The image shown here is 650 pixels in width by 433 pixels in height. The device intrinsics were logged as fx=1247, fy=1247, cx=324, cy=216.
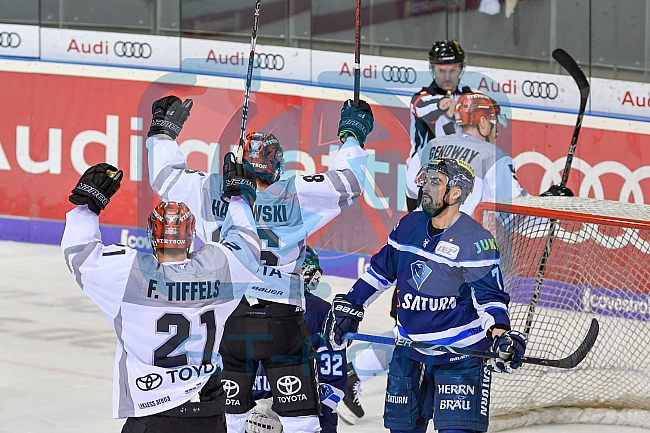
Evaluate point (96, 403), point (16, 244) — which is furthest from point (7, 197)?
point (96, 403)

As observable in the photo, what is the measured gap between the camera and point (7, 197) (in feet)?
29.8

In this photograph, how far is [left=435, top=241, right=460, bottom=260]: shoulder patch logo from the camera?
3945 mm

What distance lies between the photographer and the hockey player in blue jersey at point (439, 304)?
3.92 meters

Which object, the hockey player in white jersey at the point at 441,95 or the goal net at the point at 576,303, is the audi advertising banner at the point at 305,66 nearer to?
the hockey player in white jersey at the point at 441,95

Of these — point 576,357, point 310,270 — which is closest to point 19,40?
point 310,270

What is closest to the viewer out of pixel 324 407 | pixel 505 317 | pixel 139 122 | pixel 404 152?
pixel 505 317

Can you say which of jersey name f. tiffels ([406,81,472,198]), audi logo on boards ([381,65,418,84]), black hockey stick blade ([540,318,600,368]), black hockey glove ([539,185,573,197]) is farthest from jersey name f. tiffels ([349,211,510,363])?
audi logo on boards ([381,65,418,84])

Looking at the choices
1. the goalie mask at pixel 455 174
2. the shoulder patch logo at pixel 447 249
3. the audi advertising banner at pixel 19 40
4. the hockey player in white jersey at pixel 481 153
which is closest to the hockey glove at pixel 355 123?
the goalie mask at pixel 455 174

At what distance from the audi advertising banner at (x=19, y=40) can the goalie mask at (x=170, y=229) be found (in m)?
5.77

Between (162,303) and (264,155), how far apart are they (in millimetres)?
1022

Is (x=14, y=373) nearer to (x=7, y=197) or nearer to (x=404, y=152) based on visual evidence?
(x=404, y=152)

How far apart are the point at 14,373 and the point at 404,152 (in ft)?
9.20

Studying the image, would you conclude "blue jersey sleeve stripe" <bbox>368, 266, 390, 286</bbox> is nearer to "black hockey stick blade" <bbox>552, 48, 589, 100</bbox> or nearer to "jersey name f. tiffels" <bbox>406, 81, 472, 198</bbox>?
"jersey name f. tiffels" <bbox>406, 81, 472, 198</bbox>

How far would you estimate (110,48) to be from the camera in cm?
880
